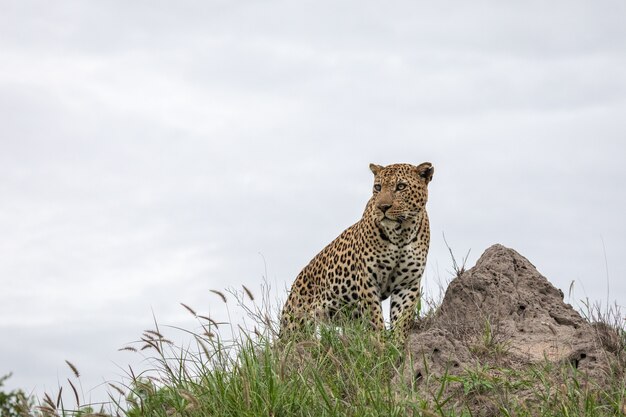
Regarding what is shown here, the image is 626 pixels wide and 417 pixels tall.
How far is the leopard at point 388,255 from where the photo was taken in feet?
38.7

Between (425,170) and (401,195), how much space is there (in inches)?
20.2

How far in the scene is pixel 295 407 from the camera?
7.90 m

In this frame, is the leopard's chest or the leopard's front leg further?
the leopard's chest

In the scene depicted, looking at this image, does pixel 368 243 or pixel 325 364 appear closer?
pixel 325 364

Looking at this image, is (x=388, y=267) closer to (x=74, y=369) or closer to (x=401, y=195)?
(x=401, y=195)

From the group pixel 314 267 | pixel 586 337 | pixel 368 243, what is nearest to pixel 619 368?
pixel 586 337

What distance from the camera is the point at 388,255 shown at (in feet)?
39.1

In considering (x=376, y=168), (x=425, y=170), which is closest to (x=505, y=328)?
(x=425, y=170)

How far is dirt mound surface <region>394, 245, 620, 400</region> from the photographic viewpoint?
9.36 m

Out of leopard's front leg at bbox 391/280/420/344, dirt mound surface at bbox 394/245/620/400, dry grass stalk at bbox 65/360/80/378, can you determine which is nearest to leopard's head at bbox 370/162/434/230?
leopard's front leg at bbox 391/280/420/344

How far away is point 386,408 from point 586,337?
3456mm

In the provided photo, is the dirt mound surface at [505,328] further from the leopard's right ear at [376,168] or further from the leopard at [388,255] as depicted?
the leopard's right ear at [376,168]

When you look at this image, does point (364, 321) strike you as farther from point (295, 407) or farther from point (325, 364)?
point (295, 407)

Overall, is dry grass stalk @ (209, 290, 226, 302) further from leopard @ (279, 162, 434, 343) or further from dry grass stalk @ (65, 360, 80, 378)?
leopard @ (279, 162, 434, 343)
